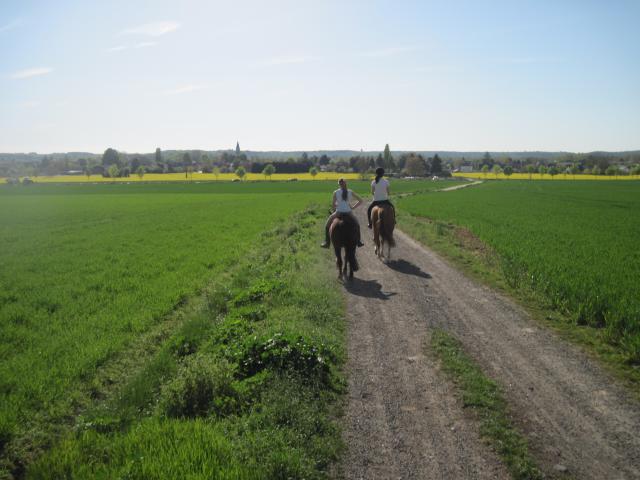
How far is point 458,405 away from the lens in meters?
5.59

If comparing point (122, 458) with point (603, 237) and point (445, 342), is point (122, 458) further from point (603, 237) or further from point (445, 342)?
point (603, 237)

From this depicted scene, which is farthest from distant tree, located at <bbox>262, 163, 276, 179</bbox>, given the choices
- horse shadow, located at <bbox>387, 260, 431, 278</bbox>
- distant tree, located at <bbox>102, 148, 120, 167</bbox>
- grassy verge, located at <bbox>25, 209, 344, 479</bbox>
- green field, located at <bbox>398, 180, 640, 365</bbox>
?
grassy verge, located at <bbox>25, 209, 344, 479</bbox>

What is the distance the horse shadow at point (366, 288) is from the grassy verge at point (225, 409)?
70.6 inches

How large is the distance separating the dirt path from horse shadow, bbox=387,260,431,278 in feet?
9.55

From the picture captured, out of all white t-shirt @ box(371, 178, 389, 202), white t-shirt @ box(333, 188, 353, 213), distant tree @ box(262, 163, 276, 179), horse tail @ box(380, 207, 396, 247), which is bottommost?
horse tail @ box(380, 207, 396, 247)

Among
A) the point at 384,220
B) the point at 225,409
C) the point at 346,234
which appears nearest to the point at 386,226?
the point at 384,220

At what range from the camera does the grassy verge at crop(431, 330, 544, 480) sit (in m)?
4.43

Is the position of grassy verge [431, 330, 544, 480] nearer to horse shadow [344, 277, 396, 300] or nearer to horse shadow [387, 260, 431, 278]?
horse shadow [344, 277, 396, 300]

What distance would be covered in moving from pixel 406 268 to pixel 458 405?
8.27 m

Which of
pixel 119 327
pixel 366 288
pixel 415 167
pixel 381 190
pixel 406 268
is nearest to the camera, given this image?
pixel 119 327

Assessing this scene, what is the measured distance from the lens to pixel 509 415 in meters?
5.34

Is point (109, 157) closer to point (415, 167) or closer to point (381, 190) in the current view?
point (415, 167)

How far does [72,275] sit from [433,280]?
37.2ft

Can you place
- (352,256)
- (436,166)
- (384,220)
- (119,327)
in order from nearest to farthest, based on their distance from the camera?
(119,327), (352,256), (384,220), (436,166)
